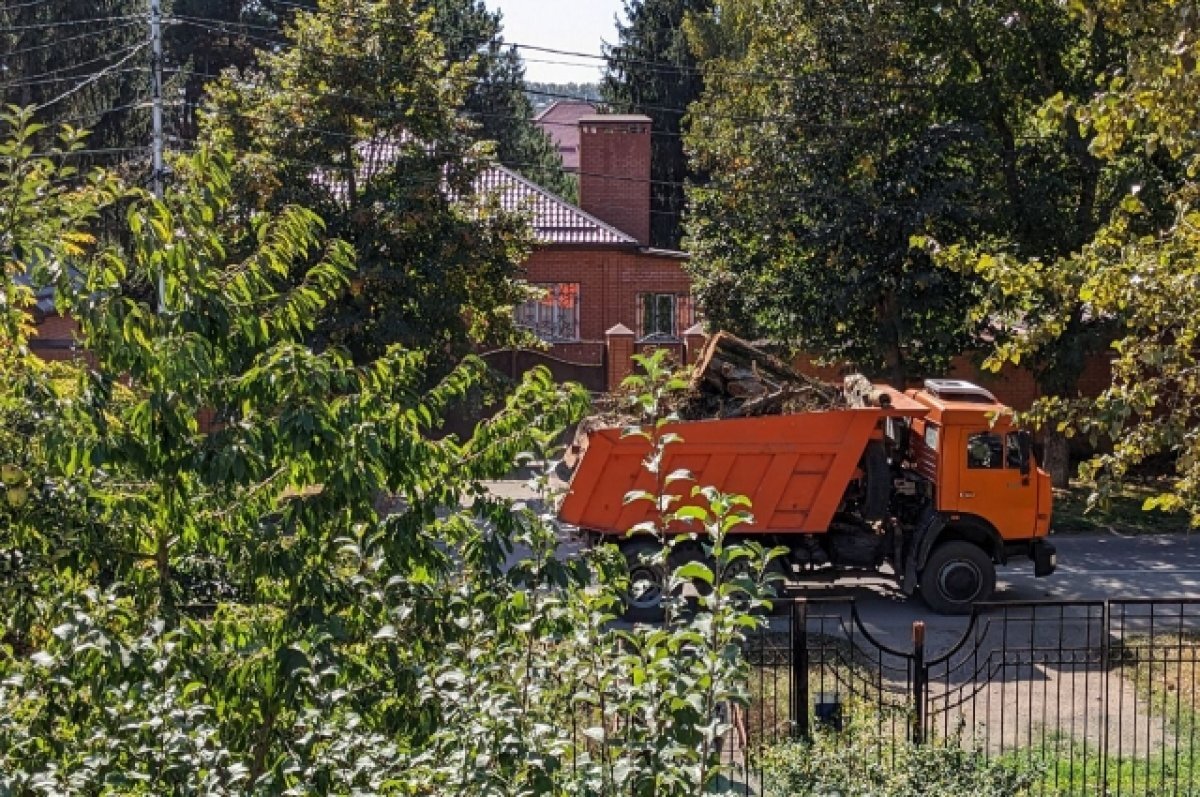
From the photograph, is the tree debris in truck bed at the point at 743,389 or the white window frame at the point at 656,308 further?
the white window frame at the point at 656,308

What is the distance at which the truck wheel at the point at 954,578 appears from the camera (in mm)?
14969

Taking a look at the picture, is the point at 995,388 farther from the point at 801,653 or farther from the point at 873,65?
the point at 801,653

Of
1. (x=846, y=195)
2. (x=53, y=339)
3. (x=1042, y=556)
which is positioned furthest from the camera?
(x=53, y=339)

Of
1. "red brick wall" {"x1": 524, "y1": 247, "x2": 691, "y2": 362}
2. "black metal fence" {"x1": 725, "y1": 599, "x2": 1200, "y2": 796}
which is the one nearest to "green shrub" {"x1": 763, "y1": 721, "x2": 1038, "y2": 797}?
"black metal fence" {"x1": 725, "y1": 599, "x2": 1200, "y2": 796}

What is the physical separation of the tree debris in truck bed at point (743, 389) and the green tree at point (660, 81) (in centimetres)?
2734

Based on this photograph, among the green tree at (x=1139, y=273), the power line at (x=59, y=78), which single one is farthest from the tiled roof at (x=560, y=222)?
the green tree at (x=1139, y=273)

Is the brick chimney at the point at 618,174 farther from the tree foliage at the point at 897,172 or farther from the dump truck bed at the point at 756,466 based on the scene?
the dump truck bed at the point at 756,466

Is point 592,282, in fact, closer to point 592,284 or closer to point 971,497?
point 592,284

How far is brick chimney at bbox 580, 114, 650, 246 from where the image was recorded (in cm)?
3381

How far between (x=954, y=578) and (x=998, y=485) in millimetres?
1117

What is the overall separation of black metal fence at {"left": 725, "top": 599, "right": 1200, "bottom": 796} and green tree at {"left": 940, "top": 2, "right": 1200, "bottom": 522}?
1.79 meters

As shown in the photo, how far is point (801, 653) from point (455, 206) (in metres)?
11.9

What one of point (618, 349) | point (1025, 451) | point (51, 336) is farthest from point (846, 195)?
point (51, 336)

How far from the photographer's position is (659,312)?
32.8 m
